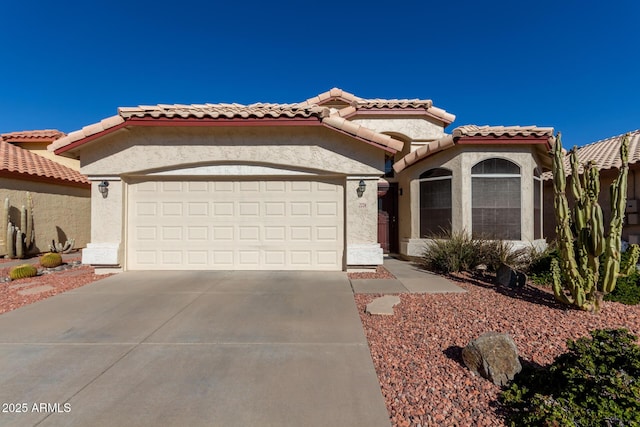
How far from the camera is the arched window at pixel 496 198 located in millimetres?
8898

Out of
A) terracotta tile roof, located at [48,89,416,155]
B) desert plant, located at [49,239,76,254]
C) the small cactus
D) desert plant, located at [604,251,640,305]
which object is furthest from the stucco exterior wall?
desert plant, located at [49,239,76,254]

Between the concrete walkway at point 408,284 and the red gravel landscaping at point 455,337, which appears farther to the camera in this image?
the concrete walkway at point 408,284

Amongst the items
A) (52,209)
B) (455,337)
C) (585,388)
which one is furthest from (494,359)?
(52,209)

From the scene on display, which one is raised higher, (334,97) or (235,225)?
(334,97)

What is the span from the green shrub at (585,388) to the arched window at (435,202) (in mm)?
6492

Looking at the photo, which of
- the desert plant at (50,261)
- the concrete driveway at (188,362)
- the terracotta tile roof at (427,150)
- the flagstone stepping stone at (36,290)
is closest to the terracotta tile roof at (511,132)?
the terracotta tile roof at (427,150)

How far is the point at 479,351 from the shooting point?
125 inches

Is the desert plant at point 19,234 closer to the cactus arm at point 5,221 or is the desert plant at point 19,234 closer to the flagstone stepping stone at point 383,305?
the cactus arm at point 5,221

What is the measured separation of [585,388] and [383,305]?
2.90 meters

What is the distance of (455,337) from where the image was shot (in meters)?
3.97

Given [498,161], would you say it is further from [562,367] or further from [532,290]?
[562,367]

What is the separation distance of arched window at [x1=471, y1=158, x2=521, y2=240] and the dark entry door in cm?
318

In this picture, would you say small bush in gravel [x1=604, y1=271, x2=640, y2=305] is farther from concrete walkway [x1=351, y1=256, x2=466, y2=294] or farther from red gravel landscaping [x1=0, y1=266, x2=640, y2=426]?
concrete walkway [x1=351, y1=256, x2=466, y2=294]

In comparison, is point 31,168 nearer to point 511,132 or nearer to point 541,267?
point 511,132
